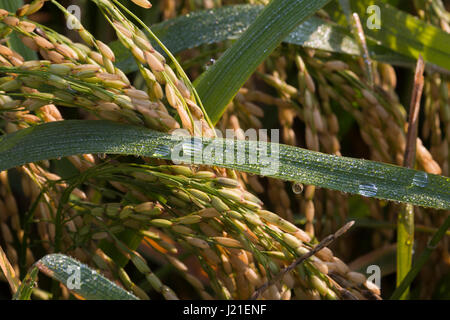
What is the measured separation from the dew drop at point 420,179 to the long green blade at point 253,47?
308mm

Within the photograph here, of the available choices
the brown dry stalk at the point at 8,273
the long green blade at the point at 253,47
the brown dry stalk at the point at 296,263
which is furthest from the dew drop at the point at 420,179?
the brown dry stalk at the point at 8,273

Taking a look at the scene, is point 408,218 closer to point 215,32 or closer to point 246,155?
point 246,155

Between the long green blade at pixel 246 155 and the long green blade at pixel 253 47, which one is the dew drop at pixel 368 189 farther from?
the long green blade at pixel 253 47

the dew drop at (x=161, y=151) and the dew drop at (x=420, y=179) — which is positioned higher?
the dew drop at (x=161, y=151)

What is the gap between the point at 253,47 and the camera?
85 cm

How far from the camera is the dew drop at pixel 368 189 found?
704 mm

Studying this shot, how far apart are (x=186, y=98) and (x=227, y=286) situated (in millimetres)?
320

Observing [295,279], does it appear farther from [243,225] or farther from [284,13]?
[284,13]

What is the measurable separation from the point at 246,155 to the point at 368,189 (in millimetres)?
175

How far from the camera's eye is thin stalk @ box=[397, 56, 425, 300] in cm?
93

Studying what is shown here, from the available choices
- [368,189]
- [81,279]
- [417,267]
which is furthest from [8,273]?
[417,267]

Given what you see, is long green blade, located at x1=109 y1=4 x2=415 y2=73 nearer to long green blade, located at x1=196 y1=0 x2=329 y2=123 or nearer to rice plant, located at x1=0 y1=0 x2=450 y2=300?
rice plant, located at x1=0 y1=0 x2=450 y2=300

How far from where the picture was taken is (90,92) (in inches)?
26.7
